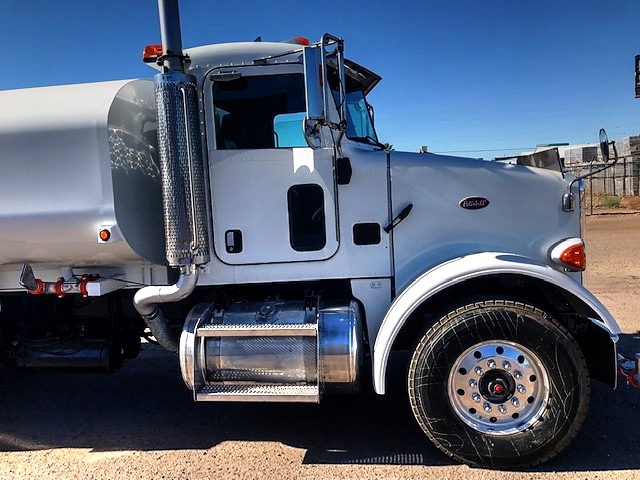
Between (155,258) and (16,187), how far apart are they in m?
1.03

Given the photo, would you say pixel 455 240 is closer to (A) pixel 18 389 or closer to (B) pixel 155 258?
(B) pixel 155 258

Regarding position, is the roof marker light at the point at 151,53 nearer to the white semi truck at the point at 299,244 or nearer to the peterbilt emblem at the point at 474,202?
the white semi truck at the point at 299,244

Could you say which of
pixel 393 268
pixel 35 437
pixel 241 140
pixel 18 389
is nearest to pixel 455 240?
pixel 393 268

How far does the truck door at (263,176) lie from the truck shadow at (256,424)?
Answer: 1.35 metres

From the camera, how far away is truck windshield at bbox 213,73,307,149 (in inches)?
144

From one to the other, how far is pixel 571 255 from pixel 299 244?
1870 mm

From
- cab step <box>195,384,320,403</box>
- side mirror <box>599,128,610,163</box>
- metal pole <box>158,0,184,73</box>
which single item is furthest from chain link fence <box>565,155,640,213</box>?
metal pole <box>158,0,184,73</box>

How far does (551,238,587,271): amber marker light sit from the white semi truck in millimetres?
12

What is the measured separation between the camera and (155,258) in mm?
3695

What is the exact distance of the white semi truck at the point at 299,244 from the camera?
323 cm

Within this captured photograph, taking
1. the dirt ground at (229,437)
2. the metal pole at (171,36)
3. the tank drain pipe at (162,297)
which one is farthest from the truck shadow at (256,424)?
the metal pole at (171,36)

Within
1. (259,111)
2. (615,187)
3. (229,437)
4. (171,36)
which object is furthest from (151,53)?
(615,187)

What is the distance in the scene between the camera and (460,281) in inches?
129

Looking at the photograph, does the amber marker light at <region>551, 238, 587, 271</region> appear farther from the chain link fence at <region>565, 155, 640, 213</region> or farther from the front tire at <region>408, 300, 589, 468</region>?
the chain link fence at <region>565, 155, 640, 213</region>
